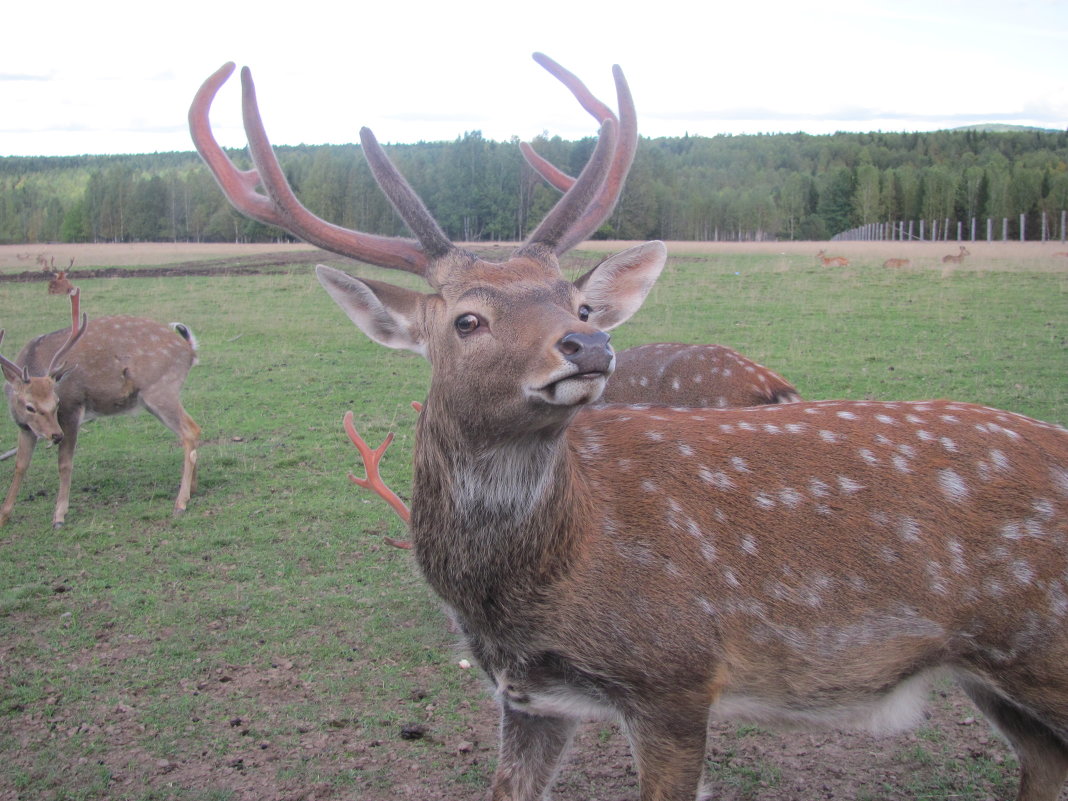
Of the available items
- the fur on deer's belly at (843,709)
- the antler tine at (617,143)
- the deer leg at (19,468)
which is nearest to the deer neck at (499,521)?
the fur on deer's belly at (843,709)

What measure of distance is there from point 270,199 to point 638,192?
2609 inches

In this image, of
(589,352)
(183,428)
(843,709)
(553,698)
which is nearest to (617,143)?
(589,352)

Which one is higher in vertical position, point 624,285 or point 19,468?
point 624,285

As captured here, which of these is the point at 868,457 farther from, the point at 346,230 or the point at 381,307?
the point at 346,230

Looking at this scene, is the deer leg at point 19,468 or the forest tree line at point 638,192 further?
the forest tree line at point 638,192

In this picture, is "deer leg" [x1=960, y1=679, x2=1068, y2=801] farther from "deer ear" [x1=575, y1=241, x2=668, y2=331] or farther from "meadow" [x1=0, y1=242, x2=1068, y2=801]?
"deer ear" [x1=575, y1=241, x2=668, y2=331]

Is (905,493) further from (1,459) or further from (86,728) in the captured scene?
(1,459)

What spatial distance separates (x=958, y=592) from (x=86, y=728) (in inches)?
147

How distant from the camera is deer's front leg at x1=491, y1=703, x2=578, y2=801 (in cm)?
352

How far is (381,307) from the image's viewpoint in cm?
344

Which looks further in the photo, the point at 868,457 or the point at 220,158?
the point at 220,158

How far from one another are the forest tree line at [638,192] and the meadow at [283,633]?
32646mm

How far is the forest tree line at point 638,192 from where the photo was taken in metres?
55.8

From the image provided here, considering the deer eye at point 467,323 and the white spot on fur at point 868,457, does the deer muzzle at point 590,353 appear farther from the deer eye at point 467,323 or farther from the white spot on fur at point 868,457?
the white spot on fur at point 868,457
